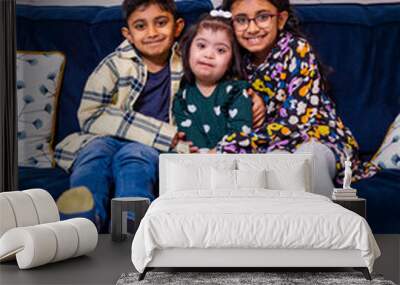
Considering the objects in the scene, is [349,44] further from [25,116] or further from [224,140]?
[25,116]

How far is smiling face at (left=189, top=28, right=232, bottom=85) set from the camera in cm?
685

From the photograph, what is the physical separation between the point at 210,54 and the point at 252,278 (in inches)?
117

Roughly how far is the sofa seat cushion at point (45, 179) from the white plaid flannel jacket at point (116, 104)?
111 mm

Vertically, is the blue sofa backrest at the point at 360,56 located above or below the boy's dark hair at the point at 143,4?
below

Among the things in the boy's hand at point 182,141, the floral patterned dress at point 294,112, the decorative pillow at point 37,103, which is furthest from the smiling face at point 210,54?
the decorative pillow at point 37,103

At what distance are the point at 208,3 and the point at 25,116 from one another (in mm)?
2338

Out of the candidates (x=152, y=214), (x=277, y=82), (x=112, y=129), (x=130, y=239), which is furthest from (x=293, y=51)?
(x=152, y=214)

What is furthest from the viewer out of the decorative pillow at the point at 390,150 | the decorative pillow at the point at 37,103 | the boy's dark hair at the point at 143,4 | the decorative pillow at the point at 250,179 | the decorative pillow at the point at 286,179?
the decorative pillow at the point at 37,103

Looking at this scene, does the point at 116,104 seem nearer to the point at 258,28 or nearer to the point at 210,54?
the point at 210,54

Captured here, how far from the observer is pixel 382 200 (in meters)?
6.75

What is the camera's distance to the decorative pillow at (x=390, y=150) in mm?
6695

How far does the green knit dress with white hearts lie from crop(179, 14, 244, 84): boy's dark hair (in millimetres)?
107

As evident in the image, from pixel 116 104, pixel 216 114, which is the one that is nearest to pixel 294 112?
pixel 216 114

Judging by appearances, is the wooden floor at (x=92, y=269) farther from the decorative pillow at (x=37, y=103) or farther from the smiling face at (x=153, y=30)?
the smiling face at (x=153, y=30)
